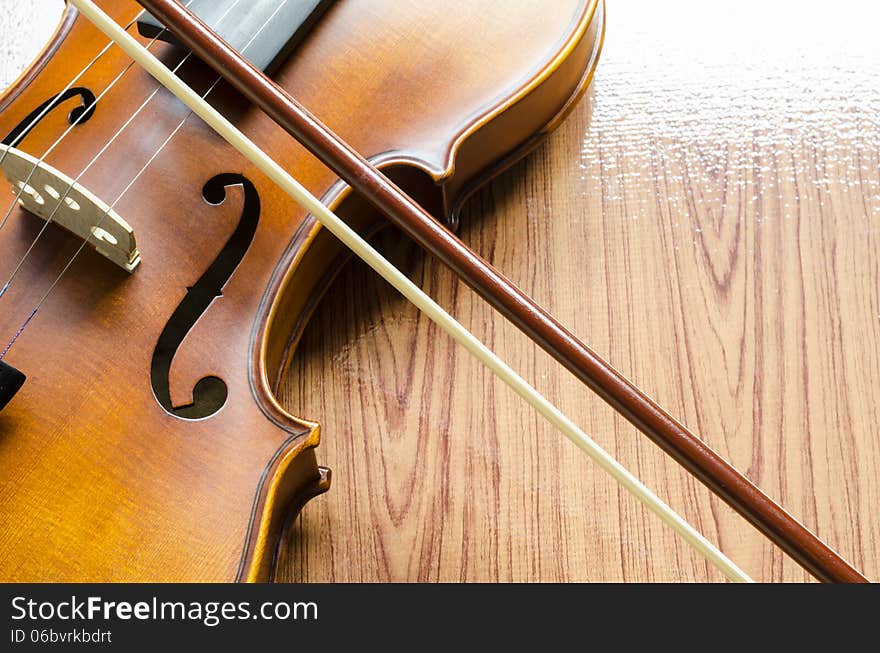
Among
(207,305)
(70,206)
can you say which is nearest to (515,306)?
(207,305)

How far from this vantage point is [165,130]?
3.63 ft

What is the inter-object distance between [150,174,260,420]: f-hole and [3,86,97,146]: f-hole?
0.18m

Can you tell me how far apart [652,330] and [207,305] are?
1.92 feet

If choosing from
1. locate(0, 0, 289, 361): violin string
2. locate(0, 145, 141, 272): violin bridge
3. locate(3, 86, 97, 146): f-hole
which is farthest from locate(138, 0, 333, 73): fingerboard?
locate(0, 145, 141, 272): violin bridge

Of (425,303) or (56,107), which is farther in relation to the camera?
(56,107)

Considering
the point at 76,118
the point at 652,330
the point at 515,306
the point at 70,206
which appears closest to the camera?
the point at 515,306

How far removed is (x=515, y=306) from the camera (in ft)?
2.80

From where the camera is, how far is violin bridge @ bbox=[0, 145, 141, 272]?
0.98 meters

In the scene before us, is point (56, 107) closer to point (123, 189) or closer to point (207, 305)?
point (123, 189)

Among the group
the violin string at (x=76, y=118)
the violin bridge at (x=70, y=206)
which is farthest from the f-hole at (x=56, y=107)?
the violin bridge at (x=70, y=206)

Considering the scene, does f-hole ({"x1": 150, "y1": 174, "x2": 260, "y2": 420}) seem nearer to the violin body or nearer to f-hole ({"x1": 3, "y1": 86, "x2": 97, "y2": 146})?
the violin body

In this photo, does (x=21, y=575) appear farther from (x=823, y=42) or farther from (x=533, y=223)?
(x=823, y=42)

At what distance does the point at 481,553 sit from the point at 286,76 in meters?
0.65
